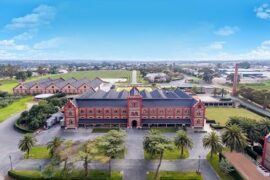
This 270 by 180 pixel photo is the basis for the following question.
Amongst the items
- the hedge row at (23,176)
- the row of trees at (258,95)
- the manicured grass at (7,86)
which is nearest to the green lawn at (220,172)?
the hedge row at (23,176)

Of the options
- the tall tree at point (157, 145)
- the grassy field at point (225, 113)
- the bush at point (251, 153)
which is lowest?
the bush at point (251, 153)

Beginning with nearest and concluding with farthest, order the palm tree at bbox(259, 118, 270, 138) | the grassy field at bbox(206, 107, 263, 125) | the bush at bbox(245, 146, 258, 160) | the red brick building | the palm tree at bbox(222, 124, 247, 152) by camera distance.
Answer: the palm tree at bbox(222, 124, 247, 152), the bush at bbox(245, 146, 258, 160), the palm tree at bbox(259, 118, 270, 138), the red brick building, the grassy field at bbox(206, 107, 263, 125)

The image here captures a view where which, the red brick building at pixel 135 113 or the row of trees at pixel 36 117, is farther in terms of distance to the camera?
the row of trees at pixel 36 117

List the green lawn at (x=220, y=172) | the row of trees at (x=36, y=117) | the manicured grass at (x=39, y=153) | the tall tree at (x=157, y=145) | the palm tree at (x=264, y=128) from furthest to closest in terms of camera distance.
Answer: the row of trees at (x=36, y=117), the palm tree at (x=264, y=128), the manicured grass at (x=39, y=153), the tall tree at (x=157, y=145), the green lawn at (x=220, y=172)

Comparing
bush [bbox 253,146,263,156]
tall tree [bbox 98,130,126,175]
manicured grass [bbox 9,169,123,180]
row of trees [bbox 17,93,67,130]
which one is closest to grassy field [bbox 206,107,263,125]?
bush [bbox 253,146,263,156]

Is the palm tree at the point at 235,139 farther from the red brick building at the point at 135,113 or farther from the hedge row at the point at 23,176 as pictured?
the hedge row at the point at 23,176

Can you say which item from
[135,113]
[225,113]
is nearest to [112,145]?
[135,113]

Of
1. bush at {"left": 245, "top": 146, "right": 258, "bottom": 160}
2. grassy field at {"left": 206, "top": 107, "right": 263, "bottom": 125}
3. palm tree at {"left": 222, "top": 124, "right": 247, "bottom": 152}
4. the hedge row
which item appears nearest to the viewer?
the hedge row

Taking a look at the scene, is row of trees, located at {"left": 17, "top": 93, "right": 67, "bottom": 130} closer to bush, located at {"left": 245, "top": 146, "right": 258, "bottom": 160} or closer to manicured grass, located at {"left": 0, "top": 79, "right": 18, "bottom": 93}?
bush, located at {"left": 245, "top": 146, "right": 258, "bottom": 160}
